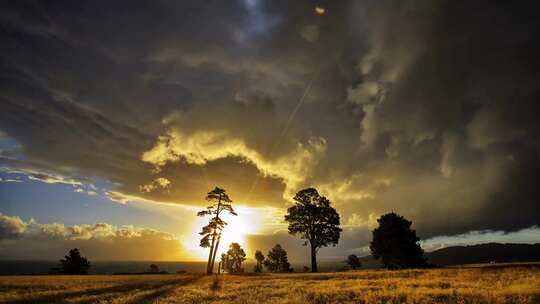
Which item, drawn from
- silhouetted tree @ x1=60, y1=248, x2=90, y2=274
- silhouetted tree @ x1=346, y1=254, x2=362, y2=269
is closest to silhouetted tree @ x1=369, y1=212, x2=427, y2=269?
silhouetted tree @ x1=346, y1=254, x2=362, y2=269

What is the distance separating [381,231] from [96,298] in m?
49.8

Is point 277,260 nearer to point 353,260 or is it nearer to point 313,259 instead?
point 353,260

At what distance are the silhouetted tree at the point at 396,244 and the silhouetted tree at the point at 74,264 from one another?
65.6 meters

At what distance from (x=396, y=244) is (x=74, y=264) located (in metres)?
71.3

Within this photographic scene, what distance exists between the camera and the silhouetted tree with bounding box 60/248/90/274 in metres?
72.0

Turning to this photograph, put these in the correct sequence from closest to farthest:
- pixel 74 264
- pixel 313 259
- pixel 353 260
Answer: pixel 313 259 < pixel 74 264 < pixel 353 260

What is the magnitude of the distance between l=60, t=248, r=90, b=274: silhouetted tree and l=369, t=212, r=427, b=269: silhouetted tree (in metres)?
65.6

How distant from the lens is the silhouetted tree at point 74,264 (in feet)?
236

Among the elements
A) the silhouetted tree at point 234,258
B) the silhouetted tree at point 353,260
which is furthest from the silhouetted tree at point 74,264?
the silhouetted tree at point 353,260

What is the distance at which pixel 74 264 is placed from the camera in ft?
238

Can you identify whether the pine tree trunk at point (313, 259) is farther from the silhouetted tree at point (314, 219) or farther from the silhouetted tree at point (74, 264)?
the silhouetted tree at point (74, 264)

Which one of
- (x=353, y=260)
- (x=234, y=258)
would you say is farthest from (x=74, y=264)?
(x=353, y=260)

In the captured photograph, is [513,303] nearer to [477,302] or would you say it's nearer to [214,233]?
[477,302]

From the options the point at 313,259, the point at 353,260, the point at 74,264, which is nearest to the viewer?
the point at 313,259
